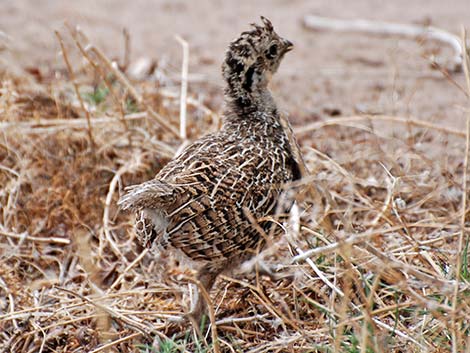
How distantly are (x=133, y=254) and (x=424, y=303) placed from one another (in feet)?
7.25

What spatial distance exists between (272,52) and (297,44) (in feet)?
10.4

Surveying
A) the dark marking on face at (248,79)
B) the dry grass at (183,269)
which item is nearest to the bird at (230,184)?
the dark marking on face at (248,79)

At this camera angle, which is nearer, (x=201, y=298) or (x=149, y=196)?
(x=149, y=196)

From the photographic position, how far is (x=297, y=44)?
7.63m

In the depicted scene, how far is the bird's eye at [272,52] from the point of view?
449 cm

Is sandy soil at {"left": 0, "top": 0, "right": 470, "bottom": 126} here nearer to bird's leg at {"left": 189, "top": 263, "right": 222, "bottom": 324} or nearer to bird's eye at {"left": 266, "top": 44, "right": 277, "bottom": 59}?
bird's eye at {"left": 266, "top": 44, "right": 277, "bottom": 59}

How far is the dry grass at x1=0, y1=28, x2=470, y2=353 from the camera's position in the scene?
3.26 m

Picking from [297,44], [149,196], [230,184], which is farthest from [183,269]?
[297,44]

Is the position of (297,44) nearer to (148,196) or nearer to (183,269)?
(183,269)

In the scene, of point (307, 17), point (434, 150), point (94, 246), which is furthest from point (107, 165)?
point (307, 17)

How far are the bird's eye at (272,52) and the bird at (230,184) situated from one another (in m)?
0.01

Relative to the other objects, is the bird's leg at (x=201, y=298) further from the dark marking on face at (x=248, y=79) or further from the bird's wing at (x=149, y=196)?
the dark marking on face at (x=248, y=79)

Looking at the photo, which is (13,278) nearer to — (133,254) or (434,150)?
(133,254)

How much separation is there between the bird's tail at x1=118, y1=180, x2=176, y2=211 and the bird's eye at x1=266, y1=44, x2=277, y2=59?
4.40 ft
